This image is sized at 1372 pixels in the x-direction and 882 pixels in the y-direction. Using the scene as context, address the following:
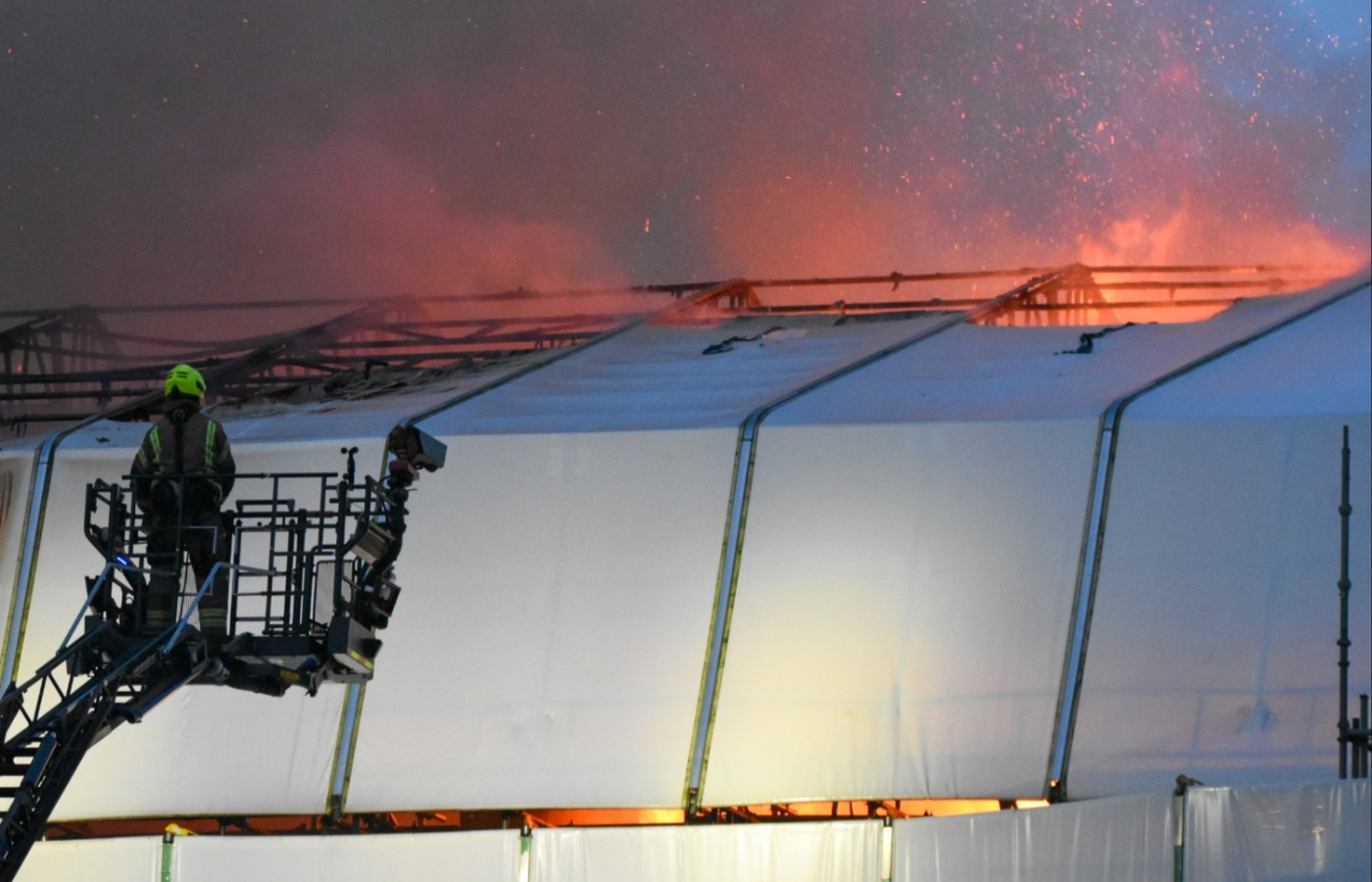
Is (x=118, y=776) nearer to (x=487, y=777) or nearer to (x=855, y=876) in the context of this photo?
(x=487, y=777)

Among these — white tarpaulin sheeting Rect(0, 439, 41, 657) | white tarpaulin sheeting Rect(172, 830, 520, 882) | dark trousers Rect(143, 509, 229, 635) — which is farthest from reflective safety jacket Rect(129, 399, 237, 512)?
white tarpaulin sheeting Rect(0, 439, 41, 657)

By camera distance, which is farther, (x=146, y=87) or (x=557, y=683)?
(x=146, y=87)

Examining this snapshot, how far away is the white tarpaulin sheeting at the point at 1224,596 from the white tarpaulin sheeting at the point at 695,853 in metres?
1.74

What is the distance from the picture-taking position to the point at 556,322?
754 inches

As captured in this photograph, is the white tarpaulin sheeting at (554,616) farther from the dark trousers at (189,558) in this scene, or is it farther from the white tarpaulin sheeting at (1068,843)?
the dark trousers at (189,558)

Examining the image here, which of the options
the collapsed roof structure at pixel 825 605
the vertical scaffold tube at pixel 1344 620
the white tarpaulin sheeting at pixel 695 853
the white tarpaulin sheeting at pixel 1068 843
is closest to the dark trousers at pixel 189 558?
the collapsed roof structure at pixel 825 605

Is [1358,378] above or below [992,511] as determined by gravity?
above

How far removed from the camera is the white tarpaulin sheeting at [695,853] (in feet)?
38.8

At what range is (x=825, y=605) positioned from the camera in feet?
41.3

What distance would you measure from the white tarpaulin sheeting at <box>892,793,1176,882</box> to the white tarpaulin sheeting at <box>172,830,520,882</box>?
9.66 feet

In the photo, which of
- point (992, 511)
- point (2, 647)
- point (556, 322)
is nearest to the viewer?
point (992, 511)

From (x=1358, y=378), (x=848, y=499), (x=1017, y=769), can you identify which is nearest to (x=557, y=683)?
(x=848, y=499)

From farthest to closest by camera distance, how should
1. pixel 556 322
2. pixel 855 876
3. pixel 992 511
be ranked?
pixel 556 322, pixel 992 511, pixel 855 876

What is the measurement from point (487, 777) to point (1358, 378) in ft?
21.9
